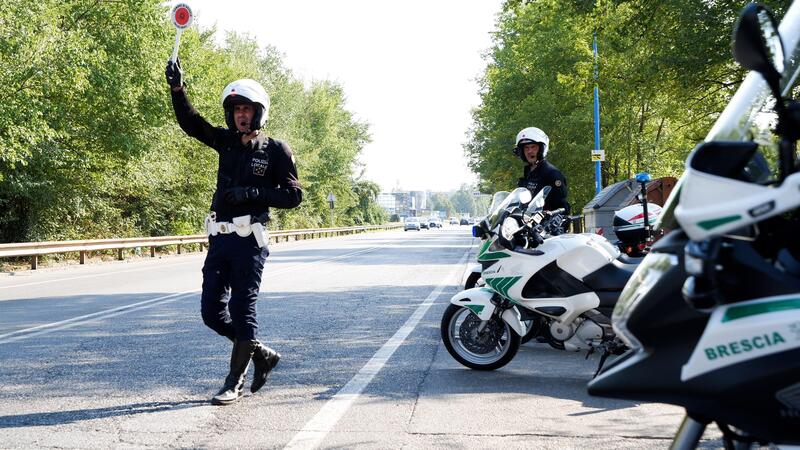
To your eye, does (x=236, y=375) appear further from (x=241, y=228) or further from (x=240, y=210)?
(x=240, y=210)

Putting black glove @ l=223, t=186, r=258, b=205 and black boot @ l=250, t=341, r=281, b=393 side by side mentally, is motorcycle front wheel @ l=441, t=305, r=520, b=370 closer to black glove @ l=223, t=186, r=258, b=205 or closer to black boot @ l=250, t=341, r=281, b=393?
black boot @ l=250, t=341, r=281, b=393

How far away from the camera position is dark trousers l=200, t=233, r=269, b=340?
17.8ft

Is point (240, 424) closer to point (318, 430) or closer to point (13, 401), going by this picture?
point (318, 430)

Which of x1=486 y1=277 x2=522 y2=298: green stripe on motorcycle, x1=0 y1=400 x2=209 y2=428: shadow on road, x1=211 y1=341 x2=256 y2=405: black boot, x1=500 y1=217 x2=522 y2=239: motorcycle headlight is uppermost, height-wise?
x1=500 y1=217 x2=522 y2=239: motorcycle headlight

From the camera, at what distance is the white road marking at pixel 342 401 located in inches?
178

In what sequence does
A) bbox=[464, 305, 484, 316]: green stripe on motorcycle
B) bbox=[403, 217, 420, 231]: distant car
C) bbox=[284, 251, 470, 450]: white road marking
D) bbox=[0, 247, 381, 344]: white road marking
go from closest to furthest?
bbox=[284, 251, 470, 450]: white road marking < bbox=[464, 305, 484, 316]: green stripe on motorcycle < bbox=[0, 247, 381, 344]: white road marking < bbox=[403, 217, 420, 231]: distant car

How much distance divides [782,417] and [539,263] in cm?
445

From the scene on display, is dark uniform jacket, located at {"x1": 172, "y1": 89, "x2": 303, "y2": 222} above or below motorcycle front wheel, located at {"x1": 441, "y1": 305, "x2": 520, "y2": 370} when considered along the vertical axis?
above

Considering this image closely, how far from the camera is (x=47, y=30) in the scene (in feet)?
72.0

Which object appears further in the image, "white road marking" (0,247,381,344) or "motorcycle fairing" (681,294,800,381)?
"white road marking" (0,247,381,344)

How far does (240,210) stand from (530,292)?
2.25 meters

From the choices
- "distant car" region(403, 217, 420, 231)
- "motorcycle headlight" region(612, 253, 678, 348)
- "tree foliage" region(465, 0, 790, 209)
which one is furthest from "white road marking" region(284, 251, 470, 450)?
"distant car" region(403, 217, 420, 231)

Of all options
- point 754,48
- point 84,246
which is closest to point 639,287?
point 754,48

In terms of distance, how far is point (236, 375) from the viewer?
552cm
